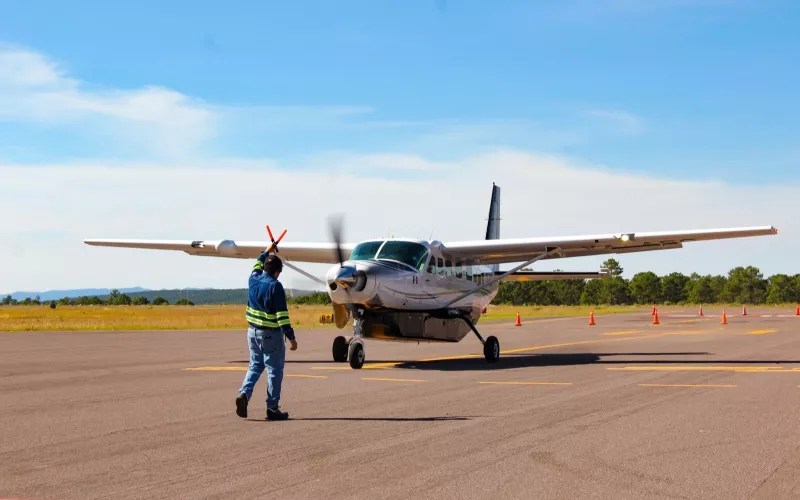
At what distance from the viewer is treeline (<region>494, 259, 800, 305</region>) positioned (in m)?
138

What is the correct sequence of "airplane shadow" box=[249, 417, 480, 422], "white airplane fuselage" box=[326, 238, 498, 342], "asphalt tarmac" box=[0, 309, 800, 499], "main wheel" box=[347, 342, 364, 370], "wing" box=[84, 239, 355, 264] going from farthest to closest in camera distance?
"wing" box=[84, 239, 355, 264]
"white airplane fuselage" box=[326, 238, 498, 342]
"main wheel" box=[347, 342, 364, 370]
"airplane shadow" box=[249, 417, 480, 422]
"asphalt tarmac" box=[0, 309, 800, 499]

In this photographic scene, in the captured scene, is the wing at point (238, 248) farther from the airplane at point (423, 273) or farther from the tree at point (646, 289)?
the tree at point (646, 289)

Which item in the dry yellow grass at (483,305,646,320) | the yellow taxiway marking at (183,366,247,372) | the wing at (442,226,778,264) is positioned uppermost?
the wing at (442,226,778,264)

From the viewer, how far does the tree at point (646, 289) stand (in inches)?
5655

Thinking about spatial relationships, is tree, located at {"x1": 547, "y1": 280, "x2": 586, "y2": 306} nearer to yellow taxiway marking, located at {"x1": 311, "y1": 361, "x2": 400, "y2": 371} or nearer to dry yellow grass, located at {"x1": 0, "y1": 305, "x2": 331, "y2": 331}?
dry yellow grass, located at {"x1": 0, "y1": 305, "x2": 331, "y2": 331}

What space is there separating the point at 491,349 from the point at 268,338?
33.4 feet

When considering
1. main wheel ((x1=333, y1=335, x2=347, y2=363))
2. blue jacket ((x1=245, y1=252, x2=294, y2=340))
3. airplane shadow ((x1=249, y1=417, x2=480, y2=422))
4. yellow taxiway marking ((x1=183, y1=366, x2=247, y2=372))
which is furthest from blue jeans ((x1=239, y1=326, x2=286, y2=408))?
main wheel ((x1=333, y1=335, x2=347, y2=363))

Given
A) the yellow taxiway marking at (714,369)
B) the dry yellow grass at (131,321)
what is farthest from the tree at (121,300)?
the yellow taxiway marking at (714,369)

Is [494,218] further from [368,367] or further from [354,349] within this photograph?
A: [354,349]

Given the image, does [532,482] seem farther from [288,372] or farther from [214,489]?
[288,372]

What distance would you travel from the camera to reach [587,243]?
2175cm

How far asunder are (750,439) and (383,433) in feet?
11.8

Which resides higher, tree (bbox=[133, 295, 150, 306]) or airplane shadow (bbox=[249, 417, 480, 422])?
tree (bbox=[133, 295, 150, 306])

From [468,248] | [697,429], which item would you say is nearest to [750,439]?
[697,429]
